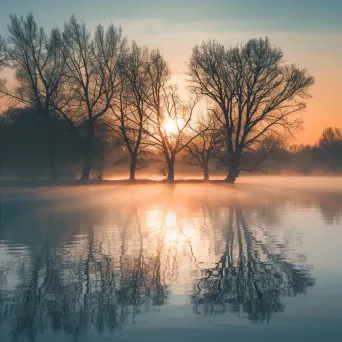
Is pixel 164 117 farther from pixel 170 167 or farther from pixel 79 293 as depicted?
pixel 79 293

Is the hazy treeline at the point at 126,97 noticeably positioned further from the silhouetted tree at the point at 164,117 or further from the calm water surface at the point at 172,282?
the calm water surface at the point at 172,282

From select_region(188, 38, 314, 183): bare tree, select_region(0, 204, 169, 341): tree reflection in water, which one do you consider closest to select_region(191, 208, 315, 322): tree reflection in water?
select_region(0, 204, 169, 341): tree reflection in water

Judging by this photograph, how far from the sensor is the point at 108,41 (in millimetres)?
59344

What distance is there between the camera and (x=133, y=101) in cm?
6019

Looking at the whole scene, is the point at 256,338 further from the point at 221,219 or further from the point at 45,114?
the point at 45,114

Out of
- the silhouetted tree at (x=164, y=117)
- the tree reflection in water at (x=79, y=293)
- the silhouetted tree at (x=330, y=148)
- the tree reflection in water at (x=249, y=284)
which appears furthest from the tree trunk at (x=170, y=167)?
the silhouetted tree at (x=330, y=148)

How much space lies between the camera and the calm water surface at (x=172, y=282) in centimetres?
701

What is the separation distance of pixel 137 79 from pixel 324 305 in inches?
2091

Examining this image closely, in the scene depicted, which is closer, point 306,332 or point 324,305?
point 306,332

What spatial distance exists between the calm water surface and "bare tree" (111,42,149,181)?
4176 cm

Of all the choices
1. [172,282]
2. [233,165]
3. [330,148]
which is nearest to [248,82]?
[233,165]

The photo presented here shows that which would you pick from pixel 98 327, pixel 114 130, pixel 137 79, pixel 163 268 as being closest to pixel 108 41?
pixel 137 79

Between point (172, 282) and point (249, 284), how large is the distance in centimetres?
116

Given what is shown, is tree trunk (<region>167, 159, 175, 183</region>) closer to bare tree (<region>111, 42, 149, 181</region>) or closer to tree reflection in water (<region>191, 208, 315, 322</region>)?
bare tree (<region>111, 42, 149, 181</region>)
